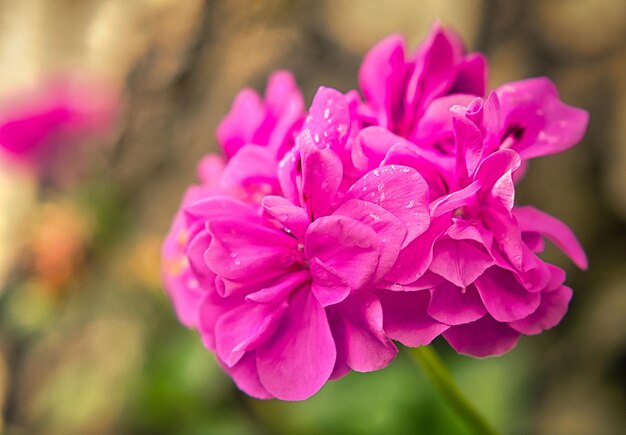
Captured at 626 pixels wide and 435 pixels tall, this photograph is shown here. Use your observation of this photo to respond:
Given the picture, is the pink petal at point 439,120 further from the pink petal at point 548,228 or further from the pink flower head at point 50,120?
the pink flower head at point 50,120

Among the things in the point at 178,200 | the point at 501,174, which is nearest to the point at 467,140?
the point at 501,174

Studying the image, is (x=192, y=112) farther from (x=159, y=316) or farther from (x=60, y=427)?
(x=60, y=427)

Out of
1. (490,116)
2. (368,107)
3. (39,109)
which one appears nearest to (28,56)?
(39,109)

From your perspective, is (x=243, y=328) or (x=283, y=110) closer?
(x=243, y=328)

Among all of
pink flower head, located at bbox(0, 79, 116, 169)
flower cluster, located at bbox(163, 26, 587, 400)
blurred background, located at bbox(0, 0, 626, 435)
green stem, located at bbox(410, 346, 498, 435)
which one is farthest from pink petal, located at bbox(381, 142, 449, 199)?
pink flower head, located at bbox(0, 79, 116, 169)

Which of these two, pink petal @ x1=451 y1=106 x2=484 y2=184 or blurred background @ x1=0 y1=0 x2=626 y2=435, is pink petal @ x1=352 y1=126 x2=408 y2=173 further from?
blurred background @ x1=0 y1=0 x2=626 y2=435

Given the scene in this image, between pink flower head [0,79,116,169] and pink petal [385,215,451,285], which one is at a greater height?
pink petal [385,215,451,285]

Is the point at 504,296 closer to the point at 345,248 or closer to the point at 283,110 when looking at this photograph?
the point at 345,248
